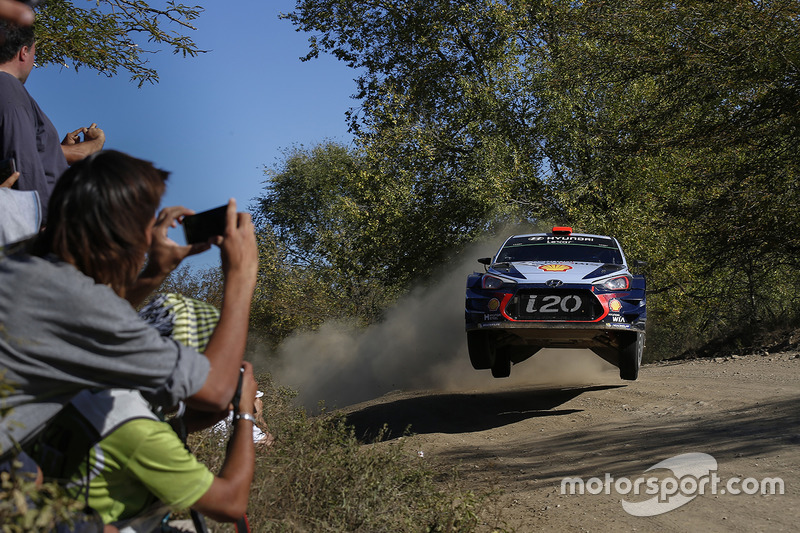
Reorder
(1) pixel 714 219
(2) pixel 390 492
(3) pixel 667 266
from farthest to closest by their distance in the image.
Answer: (3) pixel 667 266, (1) pixel 714 219, (2) pixel 390 492

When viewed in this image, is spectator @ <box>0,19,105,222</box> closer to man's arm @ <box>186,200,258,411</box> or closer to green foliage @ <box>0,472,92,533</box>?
man's arm @ <box>186,200,258,411</box>

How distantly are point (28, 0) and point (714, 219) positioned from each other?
1578 centimetres

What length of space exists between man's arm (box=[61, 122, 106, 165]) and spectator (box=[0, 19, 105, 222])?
0.44 meters

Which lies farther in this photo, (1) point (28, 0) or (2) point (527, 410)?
(2) point (527, 410)

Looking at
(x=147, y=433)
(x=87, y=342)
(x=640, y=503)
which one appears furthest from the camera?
(x=640, y=503)

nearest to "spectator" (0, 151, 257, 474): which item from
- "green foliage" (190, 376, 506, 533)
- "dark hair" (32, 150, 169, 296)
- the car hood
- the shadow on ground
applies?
"dark hair" (32, 150, 169, 296)

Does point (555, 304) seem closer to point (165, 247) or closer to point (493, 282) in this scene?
point (493, 282)

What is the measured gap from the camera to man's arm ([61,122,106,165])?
14.2 ft

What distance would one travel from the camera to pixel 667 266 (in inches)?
814

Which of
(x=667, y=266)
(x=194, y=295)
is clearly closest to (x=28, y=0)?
(x=194, y=295)

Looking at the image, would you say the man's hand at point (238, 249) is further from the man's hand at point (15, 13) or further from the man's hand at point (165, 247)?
the man's hand at point (15, 13)

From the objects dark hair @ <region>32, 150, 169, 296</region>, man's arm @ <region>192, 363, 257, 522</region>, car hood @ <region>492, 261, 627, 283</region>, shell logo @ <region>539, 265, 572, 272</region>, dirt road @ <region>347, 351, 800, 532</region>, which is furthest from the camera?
shell logo @ <region>539, 265, 572, 272</region>

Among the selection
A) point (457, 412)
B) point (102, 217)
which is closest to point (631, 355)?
point (457, 412)

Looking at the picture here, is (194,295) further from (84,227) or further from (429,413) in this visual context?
(84,227)
